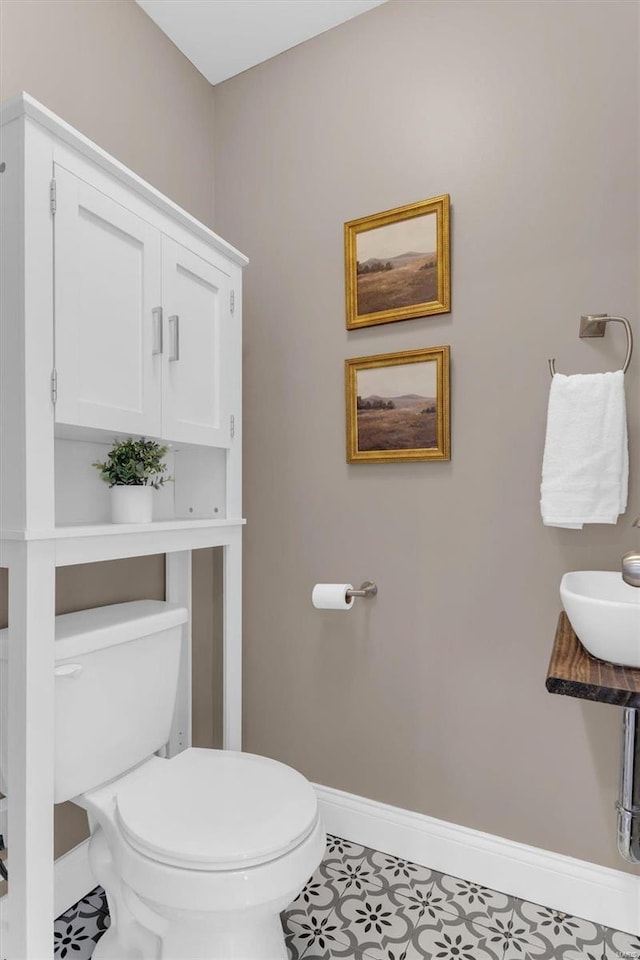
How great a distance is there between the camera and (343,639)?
72.5 inches

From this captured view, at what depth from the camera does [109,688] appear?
1.35 m

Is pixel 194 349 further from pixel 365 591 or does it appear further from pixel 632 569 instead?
pixel 632 569

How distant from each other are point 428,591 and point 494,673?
0.29 m

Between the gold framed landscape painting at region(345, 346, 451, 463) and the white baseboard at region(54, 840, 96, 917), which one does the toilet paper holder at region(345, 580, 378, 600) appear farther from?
the white baseboard at region(54, 840, 96, 917)

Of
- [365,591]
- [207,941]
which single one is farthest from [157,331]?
[207,941]

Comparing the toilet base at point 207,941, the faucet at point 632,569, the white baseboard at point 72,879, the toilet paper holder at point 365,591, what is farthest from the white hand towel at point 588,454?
the white baseboard at point 72,879

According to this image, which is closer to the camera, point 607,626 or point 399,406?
point 607,626

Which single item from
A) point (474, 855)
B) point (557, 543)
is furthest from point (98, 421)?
point (474, 855)

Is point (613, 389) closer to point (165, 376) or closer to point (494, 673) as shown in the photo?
point (494, 673)

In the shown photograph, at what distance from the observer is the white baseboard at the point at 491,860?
146 centimetres

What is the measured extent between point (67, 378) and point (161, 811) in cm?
93

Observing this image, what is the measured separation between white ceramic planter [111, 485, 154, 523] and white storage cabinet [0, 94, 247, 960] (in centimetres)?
6

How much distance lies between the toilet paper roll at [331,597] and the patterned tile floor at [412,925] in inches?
30.2

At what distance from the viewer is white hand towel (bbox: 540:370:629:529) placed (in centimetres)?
136
